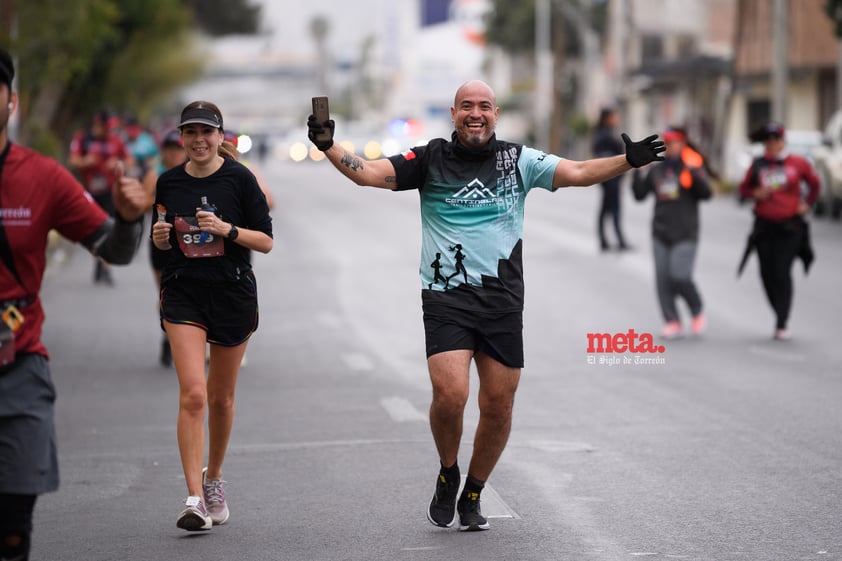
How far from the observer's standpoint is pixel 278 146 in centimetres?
9206

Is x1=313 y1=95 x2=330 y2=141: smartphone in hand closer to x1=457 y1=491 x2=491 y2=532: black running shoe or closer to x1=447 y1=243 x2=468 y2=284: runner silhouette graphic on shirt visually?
x1=447 y1=243 x2=468 y2=284: runner silhouette graphic on shirt

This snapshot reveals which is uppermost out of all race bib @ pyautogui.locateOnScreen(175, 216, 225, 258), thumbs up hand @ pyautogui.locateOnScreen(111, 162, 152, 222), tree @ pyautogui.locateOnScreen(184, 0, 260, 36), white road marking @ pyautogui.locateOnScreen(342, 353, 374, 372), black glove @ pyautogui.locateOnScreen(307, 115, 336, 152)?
tree @ pyautogui.locateOnScreen(184, 0, 260, 36)

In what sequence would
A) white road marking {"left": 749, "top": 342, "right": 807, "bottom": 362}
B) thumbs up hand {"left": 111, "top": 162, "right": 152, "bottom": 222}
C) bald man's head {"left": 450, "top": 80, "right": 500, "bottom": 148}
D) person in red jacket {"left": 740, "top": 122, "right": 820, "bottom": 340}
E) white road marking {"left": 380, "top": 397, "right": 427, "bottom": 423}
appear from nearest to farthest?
thumbs up hand {"left": 111, "top": 162, "right": 152, "bottom": 222} → bald man's head {"left": 450, "top": 80, "right": 500, "bottom": 148} → white road marking {"left": 380, "top": 397, "right": 427, "bottom": 423} → white road marking {"left": 749, "top": 342, "right": 807, "bottom": 362} → person in red jacket {"left": 740, "top": 122, "right": 820, "bottom": 340}

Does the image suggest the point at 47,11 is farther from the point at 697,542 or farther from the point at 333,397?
the point at 697,542

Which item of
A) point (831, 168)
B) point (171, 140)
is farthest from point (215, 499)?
point (831, 168)

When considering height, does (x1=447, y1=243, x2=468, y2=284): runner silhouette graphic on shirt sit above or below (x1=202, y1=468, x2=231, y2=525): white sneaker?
above

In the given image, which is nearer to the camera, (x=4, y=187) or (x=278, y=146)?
(x=4, y=187)

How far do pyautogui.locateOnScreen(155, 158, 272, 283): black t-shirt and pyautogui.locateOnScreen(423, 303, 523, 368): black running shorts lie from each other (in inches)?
34.6

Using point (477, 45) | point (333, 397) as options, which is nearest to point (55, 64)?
point (333, 397)

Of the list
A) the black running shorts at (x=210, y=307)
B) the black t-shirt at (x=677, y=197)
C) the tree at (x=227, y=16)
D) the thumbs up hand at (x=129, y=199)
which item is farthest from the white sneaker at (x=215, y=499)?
the tree at (x=227, y=16)

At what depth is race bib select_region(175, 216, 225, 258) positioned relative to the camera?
7000 millimetres

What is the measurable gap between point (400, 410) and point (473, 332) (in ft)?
12.0

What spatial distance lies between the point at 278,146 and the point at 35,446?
87702mm

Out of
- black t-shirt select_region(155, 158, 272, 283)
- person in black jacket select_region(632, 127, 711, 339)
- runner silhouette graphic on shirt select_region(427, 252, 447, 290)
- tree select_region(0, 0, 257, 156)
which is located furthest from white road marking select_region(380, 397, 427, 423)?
tree select_region(0, 0, 257, 156)
